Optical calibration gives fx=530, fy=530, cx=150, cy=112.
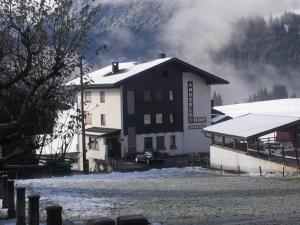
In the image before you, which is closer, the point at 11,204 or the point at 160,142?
the point at 11,204

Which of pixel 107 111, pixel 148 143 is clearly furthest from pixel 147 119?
pixel 107 111

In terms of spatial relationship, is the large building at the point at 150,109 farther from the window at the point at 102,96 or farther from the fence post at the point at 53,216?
the fence post at the point at 53,216

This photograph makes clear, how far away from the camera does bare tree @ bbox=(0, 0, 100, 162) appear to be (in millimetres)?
10586

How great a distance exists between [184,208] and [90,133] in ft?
116

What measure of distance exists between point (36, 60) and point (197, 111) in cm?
4351

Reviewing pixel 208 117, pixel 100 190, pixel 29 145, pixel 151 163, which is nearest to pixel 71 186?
pixel 100 190

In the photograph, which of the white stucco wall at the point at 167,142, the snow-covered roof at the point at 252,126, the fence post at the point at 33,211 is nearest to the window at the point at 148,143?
the white stucco wall at the point at 167,142

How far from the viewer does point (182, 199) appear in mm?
18922

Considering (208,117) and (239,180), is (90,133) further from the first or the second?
(239,180)

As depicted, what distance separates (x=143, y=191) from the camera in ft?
71.2

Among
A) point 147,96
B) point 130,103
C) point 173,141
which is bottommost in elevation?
point 173,141

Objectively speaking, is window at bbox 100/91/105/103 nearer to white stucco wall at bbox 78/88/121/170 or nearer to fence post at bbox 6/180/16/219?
white stucco wall at bbox 78/88/121/170

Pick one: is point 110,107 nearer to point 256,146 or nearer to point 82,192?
point 256,146

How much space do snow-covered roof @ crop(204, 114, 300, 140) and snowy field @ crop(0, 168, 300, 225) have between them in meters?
8.95
